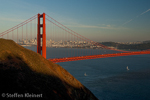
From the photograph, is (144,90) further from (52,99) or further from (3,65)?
(3,65)

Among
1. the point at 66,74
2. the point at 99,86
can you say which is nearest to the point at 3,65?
the point at 66,74

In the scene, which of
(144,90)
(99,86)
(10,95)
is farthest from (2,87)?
(144,90)

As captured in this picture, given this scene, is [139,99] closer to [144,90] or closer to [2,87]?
[144,90]

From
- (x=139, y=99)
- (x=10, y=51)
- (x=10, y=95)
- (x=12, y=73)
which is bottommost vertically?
(x=139, y=99)

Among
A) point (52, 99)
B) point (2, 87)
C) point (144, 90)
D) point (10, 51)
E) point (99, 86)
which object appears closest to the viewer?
point (2, 87)

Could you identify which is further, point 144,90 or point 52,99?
point 144,90

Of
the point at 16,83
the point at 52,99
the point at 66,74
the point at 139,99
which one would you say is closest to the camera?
the point at 16,83

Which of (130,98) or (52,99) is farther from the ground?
(52,99)

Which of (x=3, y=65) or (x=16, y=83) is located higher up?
(x=3, y=65)

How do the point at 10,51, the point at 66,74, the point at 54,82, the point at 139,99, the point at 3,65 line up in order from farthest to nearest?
the point at 139,99 < the point at 66,74 < the point at 10,51 < the point at 54,82 < the point at 3,65
